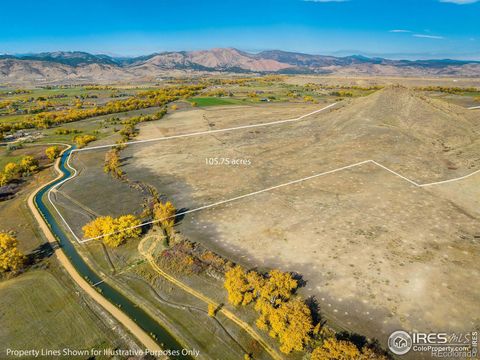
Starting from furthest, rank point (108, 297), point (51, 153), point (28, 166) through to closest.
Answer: point (51, 153) < point (28, 166) < point (108, 297)

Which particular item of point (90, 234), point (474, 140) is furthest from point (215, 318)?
point (474, 140)

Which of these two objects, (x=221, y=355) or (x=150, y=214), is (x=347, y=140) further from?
(x=221, y=355)

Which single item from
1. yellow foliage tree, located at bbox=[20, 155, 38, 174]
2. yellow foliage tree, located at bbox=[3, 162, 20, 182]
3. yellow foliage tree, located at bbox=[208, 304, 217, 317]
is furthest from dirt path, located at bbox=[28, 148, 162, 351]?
yellow foliage tree, located at bbox=[20, 155, 38, 174]

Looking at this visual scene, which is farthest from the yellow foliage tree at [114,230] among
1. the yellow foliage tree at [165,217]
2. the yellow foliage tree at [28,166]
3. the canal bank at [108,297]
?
the yellow foliage tree at [28,166]

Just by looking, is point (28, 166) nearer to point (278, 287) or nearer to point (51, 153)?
point (51, 153)

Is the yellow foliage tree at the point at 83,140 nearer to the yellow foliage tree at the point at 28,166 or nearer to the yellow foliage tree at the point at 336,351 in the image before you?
the yellow foliage tree at the point at 28,166

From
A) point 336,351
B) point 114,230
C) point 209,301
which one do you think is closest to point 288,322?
point 336,351
